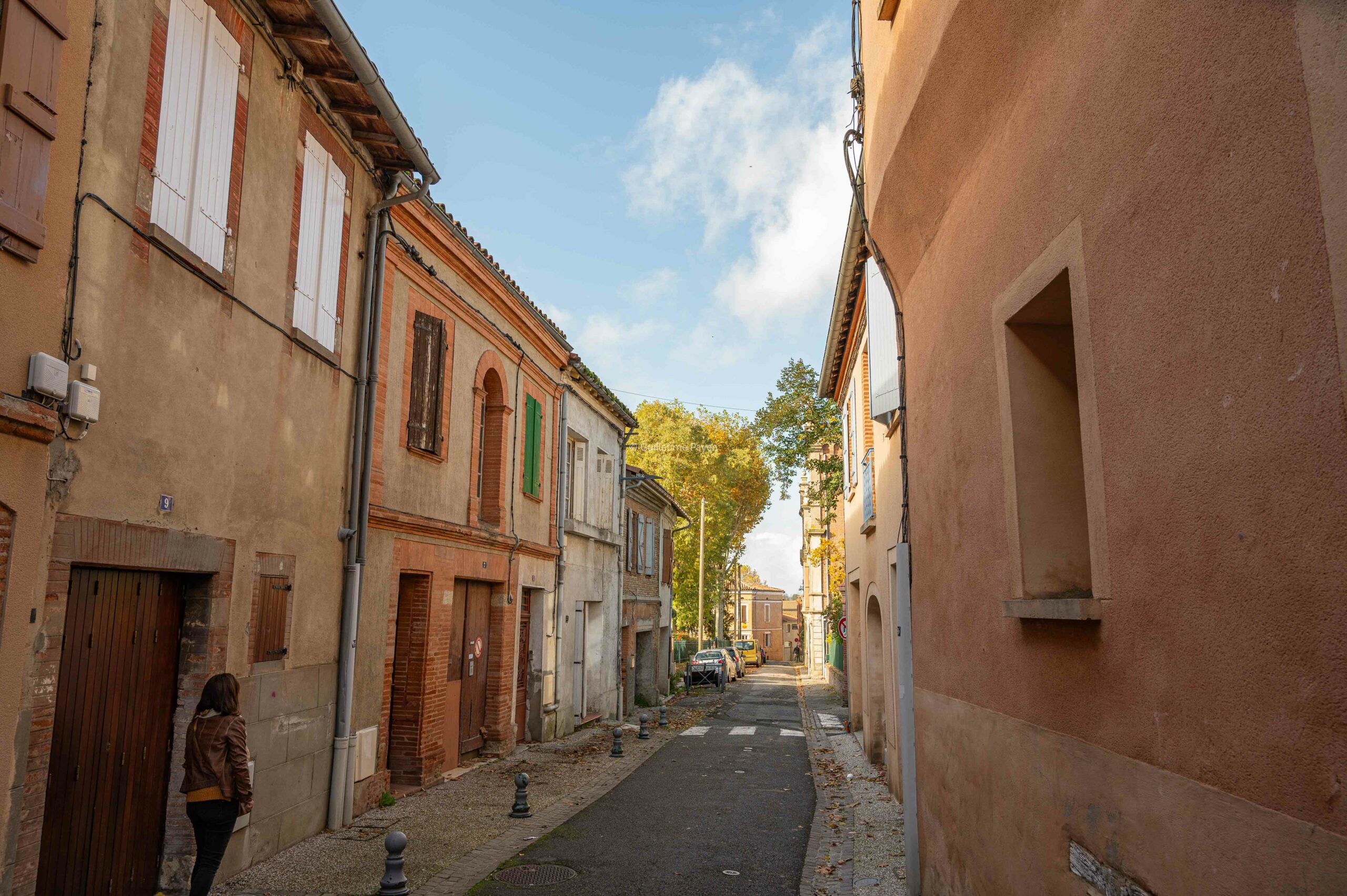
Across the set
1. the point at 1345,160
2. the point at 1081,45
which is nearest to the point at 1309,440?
the point at 1345,160

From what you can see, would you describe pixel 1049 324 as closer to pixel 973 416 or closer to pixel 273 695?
pixel 973 416

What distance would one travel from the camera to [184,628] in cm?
679

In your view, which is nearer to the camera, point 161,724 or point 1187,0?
point 1187,0

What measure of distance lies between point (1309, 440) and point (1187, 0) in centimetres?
153

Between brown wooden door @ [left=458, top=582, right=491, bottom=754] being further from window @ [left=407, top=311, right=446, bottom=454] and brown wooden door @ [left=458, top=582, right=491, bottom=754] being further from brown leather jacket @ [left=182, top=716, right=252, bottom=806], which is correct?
brown leather jacket @ [left=182, top=716, right=252, bottom=806]

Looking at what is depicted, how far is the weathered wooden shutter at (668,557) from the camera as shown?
29172mm

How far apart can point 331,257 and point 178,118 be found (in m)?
2.55

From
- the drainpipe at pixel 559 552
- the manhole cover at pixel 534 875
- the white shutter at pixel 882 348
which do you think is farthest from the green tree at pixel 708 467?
the manhole cover at pixel 534 875

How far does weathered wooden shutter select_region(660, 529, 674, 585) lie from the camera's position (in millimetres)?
29172

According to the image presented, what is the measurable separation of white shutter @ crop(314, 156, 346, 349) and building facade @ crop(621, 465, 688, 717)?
13.5 m

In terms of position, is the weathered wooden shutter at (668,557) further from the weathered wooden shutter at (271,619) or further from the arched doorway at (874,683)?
the weathered wooden shutter at (271,619)

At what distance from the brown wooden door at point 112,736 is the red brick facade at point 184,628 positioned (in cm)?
10

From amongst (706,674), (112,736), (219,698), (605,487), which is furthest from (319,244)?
(706,674)

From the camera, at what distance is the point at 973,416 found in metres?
5.41
